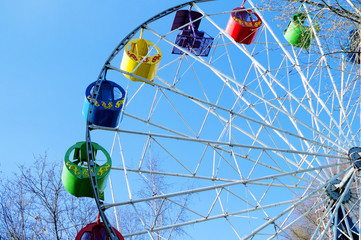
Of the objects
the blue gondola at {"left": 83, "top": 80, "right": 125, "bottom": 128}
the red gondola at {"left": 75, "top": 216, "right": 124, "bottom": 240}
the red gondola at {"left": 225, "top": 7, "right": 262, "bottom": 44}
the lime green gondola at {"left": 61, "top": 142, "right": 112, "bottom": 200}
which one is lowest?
the red gondola at {"left": 75, "top": 216, "right": 124, "bottom": 240}

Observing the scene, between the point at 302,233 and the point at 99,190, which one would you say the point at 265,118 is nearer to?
the point at 99,190

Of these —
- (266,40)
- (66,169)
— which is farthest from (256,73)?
(66,169)

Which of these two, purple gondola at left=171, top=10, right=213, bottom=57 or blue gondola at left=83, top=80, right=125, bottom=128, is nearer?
blue gondola at left=83, top=80, right=125, bottom=128

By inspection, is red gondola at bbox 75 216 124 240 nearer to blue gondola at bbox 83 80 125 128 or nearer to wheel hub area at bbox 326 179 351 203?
blue gondola at bbox 83 80 125 128

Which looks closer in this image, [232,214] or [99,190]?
[99,190]

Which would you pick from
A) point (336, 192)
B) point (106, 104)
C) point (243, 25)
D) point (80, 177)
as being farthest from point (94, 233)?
point (243, 25)

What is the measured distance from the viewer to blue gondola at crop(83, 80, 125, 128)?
995 cm

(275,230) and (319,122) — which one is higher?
(319,122)

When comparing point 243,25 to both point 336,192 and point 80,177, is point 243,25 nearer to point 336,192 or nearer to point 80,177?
point 336,192

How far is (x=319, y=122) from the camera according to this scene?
38.4 feet

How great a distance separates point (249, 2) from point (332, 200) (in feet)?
18.5

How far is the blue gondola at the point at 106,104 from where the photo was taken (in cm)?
995

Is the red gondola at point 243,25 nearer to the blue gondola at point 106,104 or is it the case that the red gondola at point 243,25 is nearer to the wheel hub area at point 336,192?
the blue gondola at point 106,104

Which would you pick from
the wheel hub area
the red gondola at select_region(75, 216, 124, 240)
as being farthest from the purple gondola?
the red gondola at select_region(75, 216, 124, 240)
